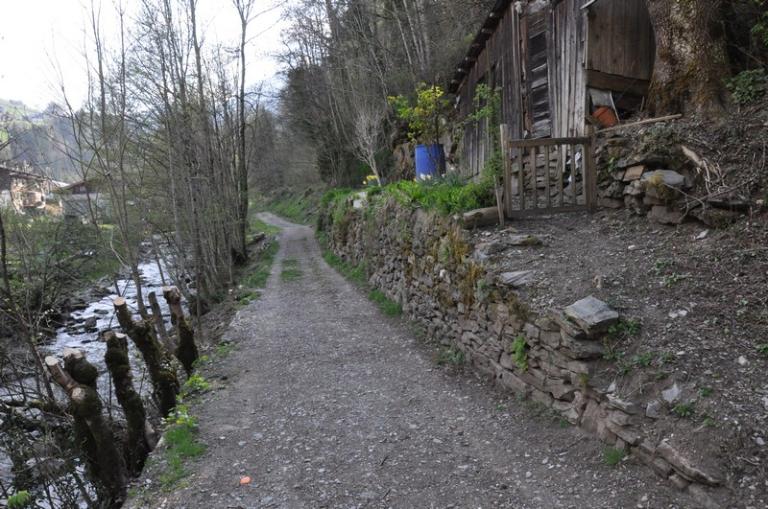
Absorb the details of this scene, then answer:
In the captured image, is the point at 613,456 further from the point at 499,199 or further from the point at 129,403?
the point at 129,403

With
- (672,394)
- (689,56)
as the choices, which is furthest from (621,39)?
(672,394)

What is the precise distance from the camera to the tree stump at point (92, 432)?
15.8ft

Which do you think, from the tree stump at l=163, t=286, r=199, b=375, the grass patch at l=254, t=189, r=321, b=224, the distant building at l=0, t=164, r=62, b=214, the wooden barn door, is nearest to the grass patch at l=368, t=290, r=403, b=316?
the tree stump at l=163, t=286, r=199, b=375

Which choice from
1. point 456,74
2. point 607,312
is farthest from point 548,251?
point 456,74

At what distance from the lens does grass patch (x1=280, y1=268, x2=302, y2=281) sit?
46.6ft

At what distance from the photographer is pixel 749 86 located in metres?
5.80

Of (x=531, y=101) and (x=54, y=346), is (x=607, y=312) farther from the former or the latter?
(x=54, y=346)

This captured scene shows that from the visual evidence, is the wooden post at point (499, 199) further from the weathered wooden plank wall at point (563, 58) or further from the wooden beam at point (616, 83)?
the wooden beam at point (616, 83)

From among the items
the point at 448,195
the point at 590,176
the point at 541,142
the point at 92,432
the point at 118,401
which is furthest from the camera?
the point at 448,195

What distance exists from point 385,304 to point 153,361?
4.91 metres

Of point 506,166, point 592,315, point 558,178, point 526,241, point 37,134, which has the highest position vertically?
point 37,134

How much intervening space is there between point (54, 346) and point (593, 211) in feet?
41.9

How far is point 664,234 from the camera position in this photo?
5.35m

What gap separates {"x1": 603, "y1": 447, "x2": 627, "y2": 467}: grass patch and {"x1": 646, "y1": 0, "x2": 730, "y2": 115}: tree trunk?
15.3 ft
